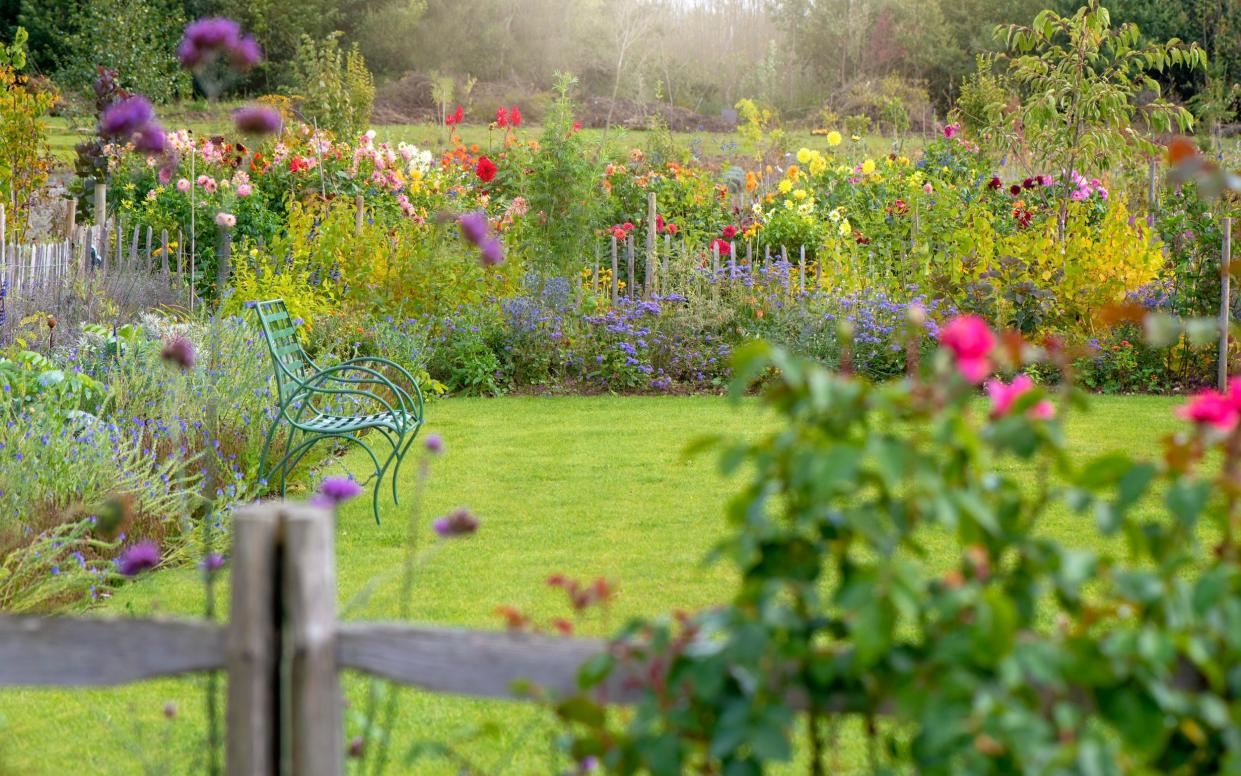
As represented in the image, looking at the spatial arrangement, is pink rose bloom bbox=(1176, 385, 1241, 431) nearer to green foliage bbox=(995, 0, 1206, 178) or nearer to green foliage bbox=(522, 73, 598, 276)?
green foliage bbox=(522, 73, 598, 276)

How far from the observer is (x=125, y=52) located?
18844mm

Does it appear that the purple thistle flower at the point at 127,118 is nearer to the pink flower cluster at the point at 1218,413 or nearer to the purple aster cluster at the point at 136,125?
the purple aster cluster at the point at 136,125

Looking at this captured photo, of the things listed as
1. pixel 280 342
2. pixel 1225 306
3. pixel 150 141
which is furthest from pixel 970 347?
pixel 1225 306

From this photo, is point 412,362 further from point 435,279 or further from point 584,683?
point 584,683

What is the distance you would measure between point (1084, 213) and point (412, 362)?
475cm

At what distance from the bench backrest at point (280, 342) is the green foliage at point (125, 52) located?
13.2m

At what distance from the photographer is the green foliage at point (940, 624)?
1244 millimetres

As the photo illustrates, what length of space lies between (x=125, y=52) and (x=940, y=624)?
1998 cm

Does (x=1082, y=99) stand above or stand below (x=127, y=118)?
above

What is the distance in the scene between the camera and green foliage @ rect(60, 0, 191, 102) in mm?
18562

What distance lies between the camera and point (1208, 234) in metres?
7.68

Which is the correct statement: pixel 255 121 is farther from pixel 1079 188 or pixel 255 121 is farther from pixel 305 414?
pixel 1079 188

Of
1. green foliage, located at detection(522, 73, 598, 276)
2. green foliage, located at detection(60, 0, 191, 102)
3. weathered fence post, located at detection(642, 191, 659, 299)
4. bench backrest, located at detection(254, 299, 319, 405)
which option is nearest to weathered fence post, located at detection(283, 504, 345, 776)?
bench backrest, located at detection(254, 299, 319, 405)

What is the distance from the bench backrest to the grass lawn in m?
0.62
